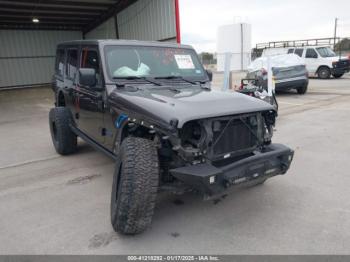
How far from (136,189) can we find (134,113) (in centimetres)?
89

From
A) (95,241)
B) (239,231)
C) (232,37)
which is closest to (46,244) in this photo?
(95,241)

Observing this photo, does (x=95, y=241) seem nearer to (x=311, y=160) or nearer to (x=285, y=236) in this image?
(x=285, y=236)

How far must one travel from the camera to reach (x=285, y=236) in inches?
119

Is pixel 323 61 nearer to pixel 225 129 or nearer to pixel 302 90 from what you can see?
pixel 302 90

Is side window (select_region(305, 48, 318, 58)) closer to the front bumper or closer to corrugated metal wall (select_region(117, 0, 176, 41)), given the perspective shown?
corrugated metal wall (select_region(117, 0, 176, 41))

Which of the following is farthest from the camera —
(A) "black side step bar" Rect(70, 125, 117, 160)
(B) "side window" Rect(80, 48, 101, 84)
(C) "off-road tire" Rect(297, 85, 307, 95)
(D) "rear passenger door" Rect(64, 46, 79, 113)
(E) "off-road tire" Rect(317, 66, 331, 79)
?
(E) "off-road tire" Rect(317, 66, 331, 79)

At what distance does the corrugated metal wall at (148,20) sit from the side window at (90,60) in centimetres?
766

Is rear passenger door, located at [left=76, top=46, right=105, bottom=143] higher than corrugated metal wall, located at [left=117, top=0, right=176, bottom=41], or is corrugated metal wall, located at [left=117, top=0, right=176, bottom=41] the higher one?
corrugated metal wall, located at [left=117, top=0, right=176, bottom=41]

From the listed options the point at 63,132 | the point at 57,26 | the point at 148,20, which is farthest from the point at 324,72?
the point at 57,26

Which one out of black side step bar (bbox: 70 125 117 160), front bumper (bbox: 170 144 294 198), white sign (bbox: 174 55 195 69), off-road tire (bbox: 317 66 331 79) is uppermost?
white sign (bbox: 174 55 195 69)

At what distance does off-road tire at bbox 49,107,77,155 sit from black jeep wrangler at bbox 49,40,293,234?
1.03 meters

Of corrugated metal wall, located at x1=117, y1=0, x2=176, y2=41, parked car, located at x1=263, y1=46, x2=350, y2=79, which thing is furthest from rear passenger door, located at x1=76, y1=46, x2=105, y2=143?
parked car, located at x1=263, y1=46, x2=350, y2=79

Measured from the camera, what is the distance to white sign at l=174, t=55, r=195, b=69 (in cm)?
458

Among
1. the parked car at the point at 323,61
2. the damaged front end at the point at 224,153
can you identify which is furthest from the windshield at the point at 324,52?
the damaged front end at the point at 224,153
